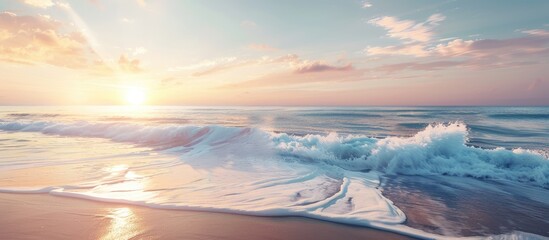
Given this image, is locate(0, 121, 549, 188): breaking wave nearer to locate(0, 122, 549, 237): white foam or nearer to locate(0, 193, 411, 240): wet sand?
locate(0, 122, 549, 237): white foam

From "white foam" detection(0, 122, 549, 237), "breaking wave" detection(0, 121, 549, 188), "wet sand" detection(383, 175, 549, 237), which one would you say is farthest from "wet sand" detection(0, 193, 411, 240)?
"breaking wave" detection(0, 121, 549, 188)

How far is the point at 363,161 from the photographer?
34.2 feet

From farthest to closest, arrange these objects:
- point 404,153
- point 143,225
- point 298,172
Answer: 1. point 404,153
2. point 298,172
3. point 143,225

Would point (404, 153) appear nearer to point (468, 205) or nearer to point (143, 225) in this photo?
point (468, 205)

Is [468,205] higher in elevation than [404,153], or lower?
lower

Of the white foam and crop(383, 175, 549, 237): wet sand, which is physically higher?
the white foam

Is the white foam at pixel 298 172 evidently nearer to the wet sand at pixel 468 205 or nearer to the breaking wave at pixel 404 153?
the breaking wave at pixel 404 153

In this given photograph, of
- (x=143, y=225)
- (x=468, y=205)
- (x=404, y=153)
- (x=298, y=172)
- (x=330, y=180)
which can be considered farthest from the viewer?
(x=404, y=153)

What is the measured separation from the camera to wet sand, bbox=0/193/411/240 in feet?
14.1

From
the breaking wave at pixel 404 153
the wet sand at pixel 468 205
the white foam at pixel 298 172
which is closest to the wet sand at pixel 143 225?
the white foam at pixel 298 172

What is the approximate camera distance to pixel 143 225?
4609mm

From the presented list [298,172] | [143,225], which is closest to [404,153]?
[298,172]

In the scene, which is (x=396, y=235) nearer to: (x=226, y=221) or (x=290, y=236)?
(x=290, y=236)

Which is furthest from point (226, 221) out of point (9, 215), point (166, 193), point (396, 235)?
point (9, 215)
